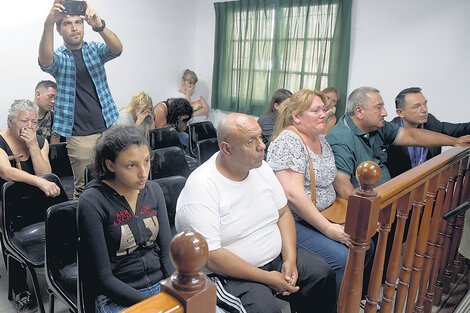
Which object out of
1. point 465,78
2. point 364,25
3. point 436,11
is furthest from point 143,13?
point 465,78

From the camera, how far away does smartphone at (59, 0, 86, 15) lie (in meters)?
2.38

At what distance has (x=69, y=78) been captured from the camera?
8.19 ft

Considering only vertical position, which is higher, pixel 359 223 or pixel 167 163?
pixel 359 223

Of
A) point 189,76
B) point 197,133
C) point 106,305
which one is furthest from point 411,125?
point 189,76

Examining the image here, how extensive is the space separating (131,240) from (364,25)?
375 centimetres

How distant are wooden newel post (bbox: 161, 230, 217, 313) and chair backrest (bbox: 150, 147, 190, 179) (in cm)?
213

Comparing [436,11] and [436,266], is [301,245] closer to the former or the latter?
[436,266]

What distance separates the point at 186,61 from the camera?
5836mm

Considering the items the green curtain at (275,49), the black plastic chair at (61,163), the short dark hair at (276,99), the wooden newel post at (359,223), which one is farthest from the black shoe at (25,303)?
the green curtain at (275,49)

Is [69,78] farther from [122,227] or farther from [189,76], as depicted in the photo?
[189,76]

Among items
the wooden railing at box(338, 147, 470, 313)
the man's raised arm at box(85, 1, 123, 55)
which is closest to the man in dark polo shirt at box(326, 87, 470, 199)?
the wooden railing at box(338, 147, 470, 313)

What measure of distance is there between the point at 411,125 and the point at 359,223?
1.92 metres

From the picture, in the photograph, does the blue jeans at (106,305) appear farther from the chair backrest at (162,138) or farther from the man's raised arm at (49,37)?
→ the chair backrest at (162,138)

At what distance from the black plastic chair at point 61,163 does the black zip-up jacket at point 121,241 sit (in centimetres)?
148
